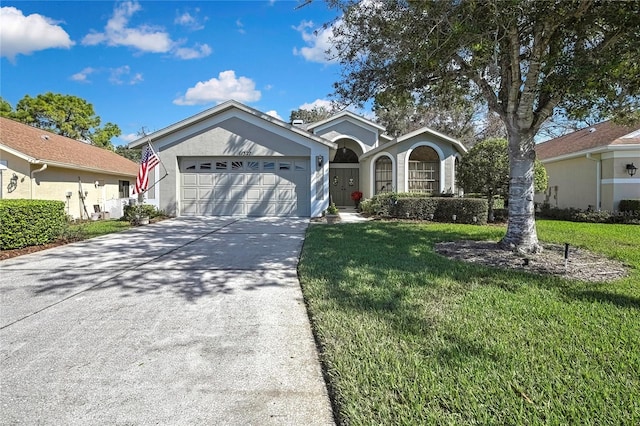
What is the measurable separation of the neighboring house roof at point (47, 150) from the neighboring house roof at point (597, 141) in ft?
62.2

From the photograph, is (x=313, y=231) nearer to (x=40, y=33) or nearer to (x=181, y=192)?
(x=181, y=192)

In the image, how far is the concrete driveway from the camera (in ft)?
7.68

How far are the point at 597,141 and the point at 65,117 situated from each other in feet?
122

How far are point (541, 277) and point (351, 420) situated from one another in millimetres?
4327

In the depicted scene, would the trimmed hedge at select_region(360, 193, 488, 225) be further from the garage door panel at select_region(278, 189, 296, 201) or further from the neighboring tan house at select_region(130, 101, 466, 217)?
the garage door panel at select_region(278, 189, 296, 201)

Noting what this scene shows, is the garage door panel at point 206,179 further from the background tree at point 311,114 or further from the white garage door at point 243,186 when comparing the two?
the background tree at point 311,114

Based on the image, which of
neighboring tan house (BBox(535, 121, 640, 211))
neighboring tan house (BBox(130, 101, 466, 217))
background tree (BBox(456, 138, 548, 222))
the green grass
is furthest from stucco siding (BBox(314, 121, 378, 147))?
the green grass

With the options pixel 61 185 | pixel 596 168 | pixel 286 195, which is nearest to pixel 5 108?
pixel 61 185

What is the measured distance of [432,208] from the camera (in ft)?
42.8

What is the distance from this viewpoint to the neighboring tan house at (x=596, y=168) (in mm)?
13469

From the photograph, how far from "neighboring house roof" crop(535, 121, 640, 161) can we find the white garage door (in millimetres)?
10888

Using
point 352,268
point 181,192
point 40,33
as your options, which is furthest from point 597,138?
point 40,33

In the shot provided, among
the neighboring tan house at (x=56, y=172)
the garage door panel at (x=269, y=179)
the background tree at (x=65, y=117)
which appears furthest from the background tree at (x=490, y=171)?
the background tree at (x=65, y=117)

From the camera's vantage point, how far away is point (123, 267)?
6.12 m
